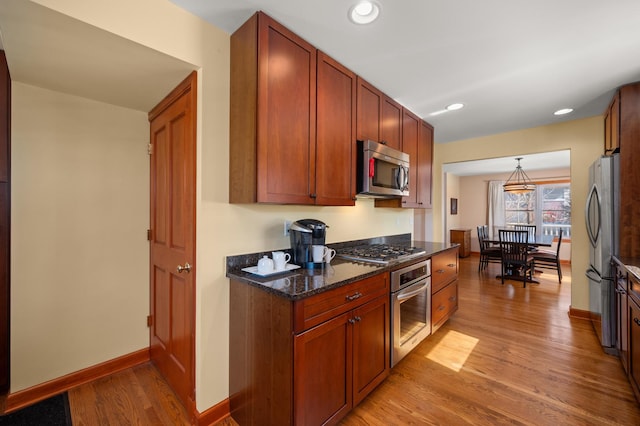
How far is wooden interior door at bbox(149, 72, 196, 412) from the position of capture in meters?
1.71

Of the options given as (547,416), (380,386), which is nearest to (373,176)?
(380,386)

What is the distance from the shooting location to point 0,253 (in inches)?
70.6

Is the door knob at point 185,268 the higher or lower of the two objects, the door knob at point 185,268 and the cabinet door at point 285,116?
the lower

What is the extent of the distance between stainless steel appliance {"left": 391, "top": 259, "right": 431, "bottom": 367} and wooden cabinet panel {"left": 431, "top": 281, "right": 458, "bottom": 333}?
122 mm

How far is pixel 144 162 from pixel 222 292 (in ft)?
4.65

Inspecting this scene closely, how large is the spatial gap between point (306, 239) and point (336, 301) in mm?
506

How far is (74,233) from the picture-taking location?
6.66 ft

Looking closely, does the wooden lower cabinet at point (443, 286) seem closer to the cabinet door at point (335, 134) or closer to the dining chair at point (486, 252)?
the cabinet door at point (335, 134)

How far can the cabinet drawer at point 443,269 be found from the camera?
102 inches

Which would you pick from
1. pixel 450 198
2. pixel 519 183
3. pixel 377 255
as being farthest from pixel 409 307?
pixel 450 198

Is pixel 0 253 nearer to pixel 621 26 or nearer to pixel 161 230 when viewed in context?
pixel 161 230

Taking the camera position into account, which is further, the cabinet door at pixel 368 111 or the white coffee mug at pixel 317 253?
the cabinet door at pixel 368 111

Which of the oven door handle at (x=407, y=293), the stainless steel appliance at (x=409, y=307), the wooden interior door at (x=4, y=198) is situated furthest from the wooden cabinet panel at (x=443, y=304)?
the wooden interior door at (x=4, y=198)

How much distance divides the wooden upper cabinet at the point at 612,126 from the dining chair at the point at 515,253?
2.11 m
